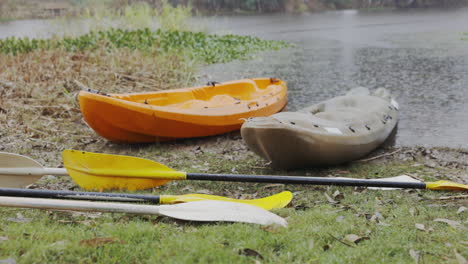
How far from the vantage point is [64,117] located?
577 centimetres

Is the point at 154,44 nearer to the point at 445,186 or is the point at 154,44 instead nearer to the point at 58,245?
the point at 445,186

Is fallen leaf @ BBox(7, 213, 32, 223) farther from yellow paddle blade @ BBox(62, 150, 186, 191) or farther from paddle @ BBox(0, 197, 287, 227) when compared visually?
yellow paddle blade @ BBox(62, 150, 186, 191)

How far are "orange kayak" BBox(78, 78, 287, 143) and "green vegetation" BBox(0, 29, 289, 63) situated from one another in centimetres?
383

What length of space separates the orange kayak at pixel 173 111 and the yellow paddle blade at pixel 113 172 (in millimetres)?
1158

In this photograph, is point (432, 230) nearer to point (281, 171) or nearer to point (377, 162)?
point (281, 171)

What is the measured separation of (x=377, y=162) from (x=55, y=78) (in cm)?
471

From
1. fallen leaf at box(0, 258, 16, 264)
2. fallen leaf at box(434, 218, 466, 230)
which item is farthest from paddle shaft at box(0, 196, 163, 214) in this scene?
fallen leaf at box(434, 218, 466, 230)

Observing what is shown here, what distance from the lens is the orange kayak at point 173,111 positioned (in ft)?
14.9

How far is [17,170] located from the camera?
10.8 ft

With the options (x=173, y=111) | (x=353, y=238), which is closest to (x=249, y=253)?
(x=353, y=238)

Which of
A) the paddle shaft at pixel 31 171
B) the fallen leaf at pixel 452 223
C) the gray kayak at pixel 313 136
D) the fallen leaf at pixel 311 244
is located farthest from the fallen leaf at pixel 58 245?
the fallen leaf at pixel 452 223

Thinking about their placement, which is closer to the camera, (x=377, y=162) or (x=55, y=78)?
(x=377, y=162)

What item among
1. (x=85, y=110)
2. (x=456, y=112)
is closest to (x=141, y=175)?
(x=85, y=110)

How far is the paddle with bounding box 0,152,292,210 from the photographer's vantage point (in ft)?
8.91
